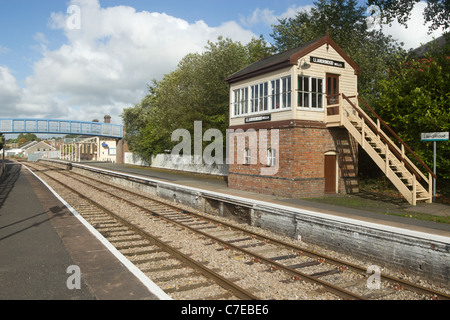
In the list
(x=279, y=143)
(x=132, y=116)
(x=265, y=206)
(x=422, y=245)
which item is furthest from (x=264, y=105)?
(x=132, y=116)

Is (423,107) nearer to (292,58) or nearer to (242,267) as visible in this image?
(292,58)

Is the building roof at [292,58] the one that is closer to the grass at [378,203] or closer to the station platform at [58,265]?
the grass at [378,203]

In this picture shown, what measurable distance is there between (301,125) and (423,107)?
17.9ft

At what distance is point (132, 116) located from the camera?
175 feet

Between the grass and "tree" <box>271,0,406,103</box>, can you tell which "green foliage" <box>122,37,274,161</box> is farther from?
the grass

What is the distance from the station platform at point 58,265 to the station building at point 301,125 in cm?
881

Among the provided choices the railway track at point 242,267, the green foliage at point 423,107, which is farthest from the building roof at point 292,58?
the railway track at point 242,267

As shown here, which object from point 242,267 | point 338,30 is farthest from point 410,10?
point 242,267

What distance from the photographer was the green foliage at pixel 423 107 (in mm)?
13703

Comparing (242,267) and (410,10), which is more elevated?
(410,10)

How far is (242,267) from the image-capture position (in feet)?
23.6

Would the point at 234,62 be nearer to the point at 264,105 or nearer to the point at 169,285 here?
the point at 264,105

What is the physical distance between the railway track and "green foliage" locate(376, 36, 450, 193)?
9234mm

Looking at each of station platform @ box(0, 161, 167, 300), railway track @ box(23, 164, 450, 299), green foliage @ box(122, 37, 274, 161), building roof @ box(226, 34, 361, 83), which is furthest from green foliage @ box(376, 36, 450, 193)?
station platform @ box(0, 161, 167, 300)
